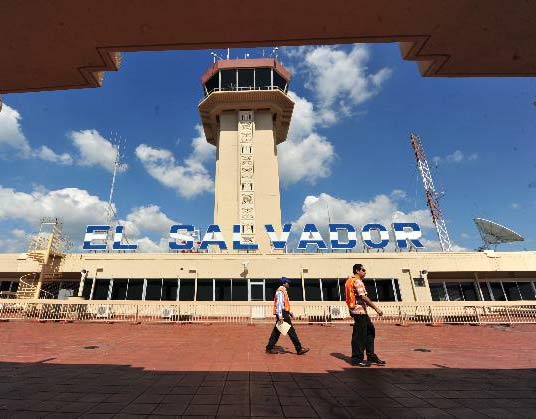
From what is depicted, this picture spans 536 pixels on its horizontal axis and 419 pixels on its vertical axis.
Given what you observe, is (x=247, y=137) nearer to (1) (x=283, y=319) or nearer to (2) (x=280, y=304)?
(2) (x=280, y=304)

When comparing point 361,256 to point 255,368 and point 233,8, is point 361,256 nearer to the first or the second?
point 255,368

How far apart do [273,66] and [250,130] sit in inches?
306

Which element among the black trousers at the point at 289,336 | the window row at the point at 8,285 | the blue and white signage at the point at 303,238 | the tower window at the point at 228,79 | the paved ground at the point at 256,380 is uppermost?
the tower window at the point at 228,79

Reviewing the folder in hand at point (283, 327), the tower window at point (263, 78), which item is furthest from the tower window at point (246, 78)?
the folder in hand at point (283, 327)

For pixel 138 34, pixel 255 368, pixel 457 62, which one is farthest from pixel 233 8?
pixel 255 368

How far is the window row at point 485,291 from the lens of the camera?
82.4 ft

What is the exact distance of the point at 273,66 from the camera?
3378 cm

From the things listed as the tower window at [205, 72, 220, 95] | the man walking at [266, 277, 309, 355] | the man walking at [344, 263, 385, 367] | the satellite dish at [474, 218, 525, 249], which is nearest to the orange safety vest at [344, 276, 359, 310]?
the man walking at [344, 263, 385, 367]

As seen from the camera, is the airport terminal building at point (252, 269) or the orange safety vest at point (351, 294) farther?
the airport terminal building at point (252, 269)

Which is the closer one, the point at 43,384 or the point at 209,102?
the point at 43,384

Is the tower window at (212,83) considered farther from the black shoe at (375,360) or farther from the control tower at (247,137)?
the black shoe at (375,360)

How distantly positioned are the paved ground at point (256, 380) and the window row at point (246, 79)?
1151 inches

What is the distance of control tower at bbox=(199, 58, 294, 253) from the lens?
98.7 ft

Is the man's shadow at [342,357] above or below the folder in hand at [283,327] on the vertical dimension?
below
